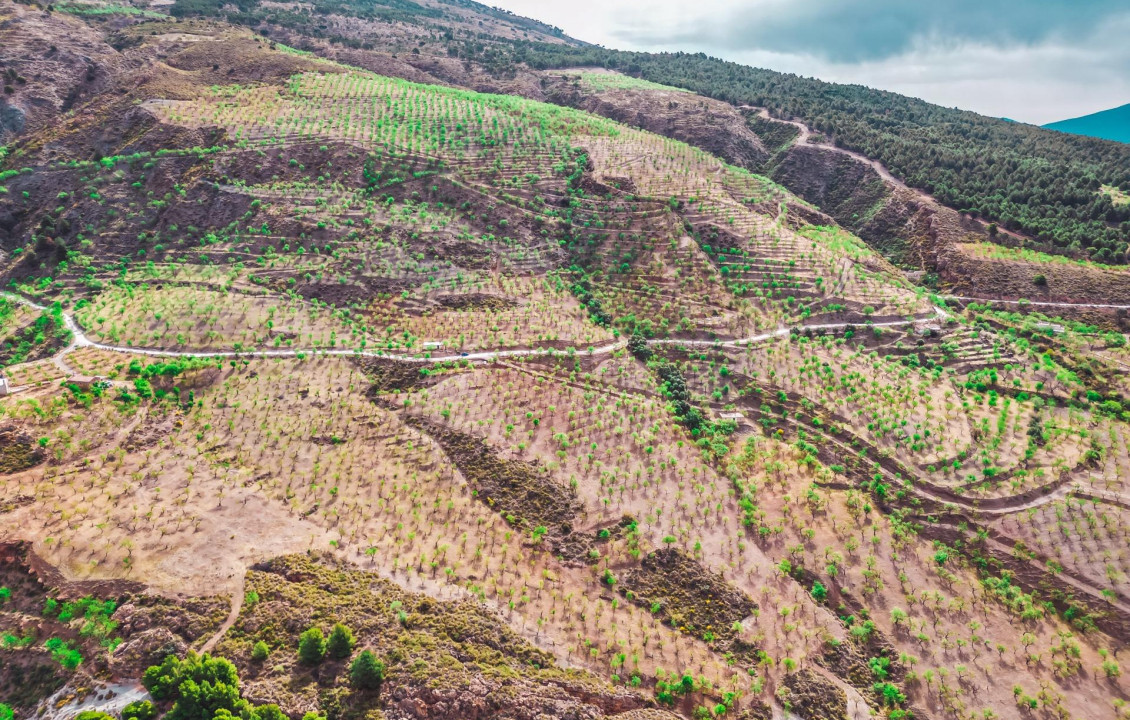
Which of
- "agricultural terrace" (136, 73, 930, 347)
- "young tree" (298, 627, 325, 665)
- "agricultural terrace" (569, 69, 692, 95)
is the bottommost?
"young tree" (298, 627, 325, 665)

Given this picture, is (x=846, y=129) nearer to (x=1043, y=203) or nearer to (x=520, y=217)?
(x=1043, y=203)

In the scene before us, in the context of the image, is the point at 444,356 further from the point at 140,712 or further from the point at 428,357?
the point at 140,712

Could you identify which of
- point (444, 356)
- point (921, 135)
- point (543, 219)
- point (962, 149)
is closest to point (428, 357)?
point (444, 356)

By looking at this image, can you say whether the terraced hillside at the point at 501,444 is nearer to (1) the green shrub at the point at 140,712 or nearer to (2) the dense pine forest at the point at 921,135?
(1) the green shrub at the point at 140,712

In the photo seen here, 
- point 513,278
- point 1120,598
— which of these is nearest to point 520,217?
point 513,278

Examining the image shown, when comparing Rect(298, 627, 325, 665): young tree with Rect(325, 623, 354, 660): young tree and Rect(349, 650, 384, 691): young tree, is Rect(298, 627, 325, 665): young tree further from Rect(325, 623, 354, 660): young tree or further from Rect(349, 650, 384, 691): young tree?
Rect(349, 650, 384, 691): young tree

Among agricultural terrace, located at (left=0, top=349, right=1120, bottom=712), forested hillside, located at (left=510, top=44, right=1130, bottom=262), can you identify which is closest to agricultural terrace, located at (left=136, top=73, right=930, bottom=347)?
agricultural terrace, located at (left=0, top=349, right=1120, bottom=712)
